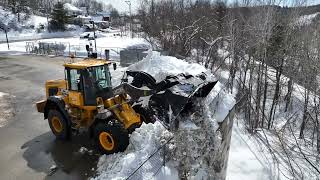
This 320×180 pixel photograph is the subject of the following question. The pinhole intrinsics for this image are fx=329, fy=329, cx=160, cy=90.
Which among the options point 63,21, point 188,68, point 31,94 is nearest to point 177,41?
point 188,68

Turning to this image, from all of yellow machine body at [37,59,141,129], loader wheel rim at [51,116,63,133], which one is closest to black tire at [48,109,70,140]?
loader wheel rim at [51,116,63,133]

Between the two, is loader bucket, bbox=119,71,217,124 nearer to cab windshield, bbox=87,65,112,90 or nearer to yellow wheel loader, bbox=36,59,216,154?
yellow wheel loader, bbox=36,59,216,154

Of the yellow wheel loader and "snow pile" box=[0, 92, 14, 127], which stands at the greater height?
the yellow wheel loader

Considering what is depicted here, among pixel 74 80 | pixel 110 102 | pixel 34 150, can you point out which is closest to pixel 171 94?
pixel 110 102

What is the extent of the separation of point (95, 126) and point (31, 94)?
9.75 metres

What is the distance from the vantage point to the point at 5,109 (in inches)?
584

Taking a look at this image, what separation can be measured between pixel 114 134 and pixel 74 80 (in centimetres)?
230

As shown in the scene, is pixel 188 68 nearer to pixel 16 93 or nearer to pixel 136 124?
pixel 136 124

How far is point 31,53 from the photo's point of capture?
34.1 metres

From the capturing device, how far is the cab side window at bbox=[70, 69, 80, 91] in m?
9.87

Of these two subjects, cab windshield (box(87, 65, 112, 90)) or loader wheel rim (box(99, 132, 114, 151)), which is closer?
loader wheel rim (box(99, 132, 114, 151))

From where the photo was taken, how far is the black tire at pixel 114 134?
884 cm

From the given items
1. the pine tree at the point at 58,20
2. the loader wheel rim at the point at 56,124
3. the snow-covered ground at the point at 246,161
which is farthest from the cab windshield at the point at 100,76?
the pine tree at the point at 58,20

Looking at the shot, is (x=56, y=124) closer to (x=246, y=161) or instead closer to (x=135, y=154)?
(x=135, y=154)
